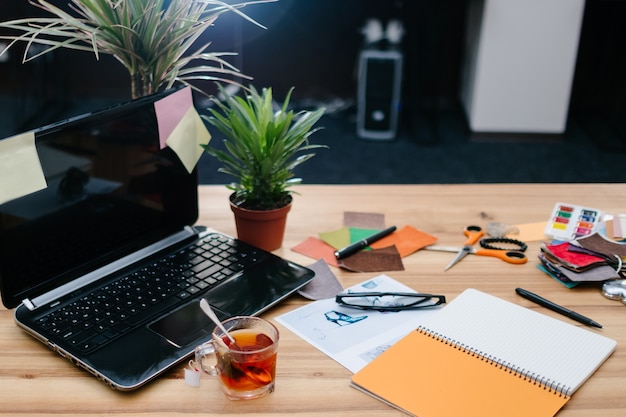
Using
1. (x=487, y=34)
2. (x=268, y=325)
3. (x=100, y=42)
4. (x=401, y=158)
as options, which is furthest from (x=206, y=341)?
(x=487, y=34)

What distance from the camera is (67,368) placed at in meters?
0.85

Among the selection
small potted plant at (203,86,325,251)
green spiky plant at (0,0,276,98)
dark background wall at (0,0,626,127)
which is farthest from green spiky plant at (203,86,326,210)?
dark background wall at (0,0,626,127)

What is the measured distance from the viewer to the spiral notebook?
0.79m

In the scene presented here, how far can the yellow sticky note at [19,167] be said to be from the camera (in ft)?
2.84

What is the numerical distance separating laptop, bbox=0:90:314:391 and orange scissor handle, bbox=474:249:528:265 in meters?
0.33

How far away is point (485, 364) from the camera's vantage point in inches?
33.7

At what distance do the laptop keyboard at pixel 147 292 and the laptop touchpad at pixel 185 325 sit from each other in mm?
21

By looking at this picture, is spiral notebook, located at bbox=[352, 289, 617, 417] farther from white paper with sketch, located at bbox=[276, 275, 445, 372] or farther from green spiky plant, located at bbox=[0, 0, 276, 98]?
green spiky plant, located at bbox=[0, 0, 276, 98]

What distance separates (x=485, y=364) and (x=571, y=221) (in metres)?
0.52

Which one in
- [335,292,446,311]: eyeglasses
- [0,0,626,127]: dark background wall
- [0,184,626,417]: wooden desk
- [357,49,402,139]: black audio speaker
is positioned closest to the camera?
[0,184,626,417]: wooden desk

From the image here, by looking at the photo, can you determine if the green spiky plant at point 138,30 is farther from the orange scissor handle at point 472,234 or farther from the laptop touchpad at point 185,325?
the orange scissor handle at point 472,234

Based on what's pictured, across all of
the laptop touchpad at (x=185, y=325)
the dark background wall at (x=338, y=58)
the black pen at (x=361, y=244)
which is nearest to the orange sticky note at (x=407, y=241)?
the black pen at (x=361, y=244)

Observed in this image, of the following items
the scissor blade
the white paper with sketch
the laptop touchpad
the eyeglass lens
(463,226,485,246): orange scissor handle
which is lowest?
the white paper with sketch

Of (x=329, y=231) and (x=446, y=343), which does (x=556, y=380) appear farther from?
(x=329, y=231)
